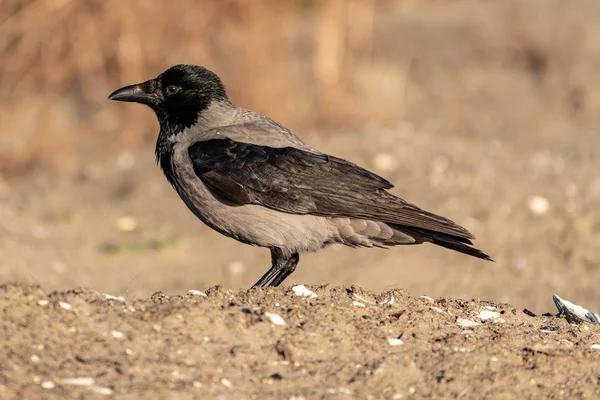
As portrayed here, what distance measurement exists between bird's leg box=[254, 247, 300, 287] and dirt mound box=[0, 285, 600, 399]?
1.33 metres

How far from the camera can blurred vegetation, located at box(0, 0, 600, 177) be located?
13.6m

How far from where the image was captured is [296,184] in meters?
6.75

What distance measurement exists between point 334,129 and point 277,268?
7.67 m

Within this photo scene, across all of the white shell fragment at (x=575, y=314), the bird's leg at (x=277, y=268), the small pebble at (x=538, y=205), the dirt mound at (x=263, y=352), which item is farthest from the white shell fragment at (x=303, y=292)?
the small pebble at (x=538, y=205)

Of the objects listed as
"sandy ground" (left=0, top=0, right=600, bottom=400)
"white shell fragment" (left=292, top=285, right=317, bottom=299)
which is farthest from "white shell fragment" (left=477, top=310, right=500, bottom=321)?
"white shell fragment" (left=292, top=285, right=317, bottom=299)

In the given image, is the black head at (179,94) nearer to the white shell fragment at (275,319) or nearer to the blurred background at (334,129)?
the blurred background at (334,129)

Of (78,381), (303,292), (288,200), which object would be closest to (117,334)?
(78,381)

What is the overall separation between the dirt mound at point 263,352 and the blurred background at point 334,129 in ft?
9.56

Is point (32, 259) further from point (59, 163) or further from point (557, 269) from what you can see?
→ point (557, 269)

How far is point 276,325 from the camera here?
5.12m

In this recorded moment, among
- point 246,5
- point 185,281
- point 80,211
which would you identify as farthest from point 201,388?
point 246,5

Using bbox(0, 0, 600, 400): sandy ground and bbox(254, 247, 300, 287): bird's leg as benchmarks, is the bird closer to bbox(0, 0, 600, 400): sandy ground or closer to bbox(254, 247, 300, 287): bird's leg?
bbox(254, 247, 300, 287): bird's leg

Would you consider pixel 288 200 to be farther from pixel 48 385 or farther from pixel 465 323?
pixel 48 385

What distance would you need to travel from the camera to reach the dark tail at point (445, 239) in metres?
6.61
